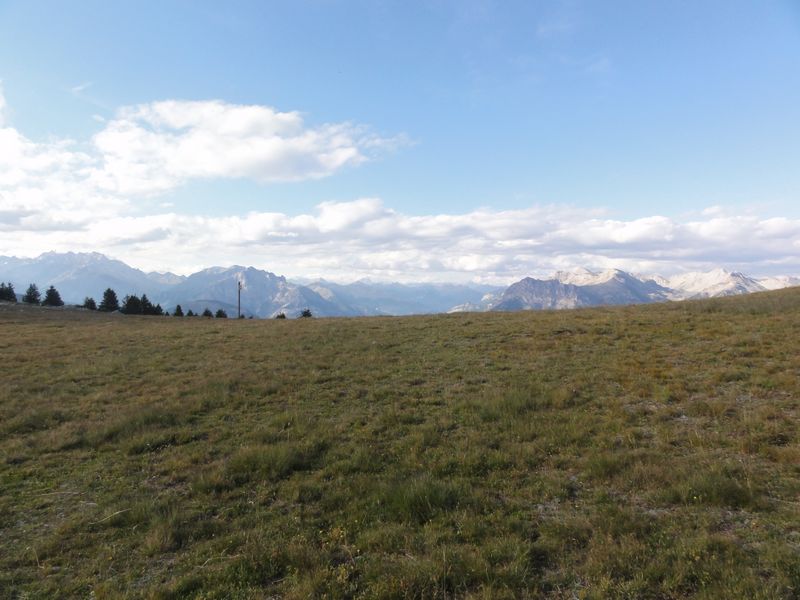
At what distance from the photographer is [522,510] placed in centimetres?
746

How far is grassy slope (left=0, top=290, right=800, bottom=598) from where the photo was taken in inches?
233

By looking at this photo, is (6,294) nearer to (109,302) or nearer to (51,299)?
(51,299)

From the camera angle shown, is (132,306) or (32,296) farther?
(32,296)

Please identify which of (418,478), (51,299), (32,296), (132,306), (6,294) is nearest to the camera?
(418,478)

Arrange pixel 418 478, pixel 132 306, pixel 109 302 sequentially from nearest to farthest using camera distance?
1. pixel 418 478
2. pixel 132 306
3. pixel 109 302

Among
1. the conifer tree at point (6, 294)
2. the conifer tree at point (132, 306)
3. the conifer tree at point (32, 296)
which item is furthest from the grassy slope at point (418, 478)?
the conifer tree at point (32, 296)

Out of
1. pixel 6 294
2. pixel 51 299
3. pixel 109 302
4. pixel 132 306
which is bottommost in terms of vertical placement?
pixel 132 306

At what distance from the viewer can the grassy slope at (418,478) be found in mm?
5918

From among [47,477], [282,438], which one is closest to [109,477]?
[47,477]

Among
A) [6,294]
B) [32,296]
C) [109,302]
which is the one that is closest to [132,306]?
[109,302]

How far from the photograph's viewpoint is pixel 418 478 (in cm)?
846

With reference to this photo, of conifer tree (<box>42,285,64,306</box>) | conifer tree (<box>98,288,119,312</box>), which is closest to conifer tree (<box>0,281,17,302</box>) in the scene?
conifer tree (<box>42,285,64,306</box>)

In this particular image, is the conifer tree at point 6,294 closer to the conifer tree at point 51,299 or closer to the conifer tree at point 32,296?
the conifer tree at point 32,296

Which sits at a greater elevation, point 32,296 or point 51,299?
point 32,296
